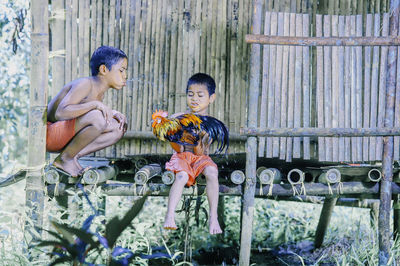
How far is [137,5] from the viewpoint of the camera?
229 inches

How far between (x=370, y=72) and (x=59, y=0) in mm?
3265

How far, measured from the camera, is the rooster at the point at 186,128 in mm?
4547

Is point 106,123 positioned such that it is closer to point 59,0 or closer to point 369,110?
point 59,0

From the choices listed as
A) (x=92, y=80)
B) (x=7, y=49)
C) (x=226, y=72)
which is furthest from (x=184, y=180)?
(x=7, y=49)

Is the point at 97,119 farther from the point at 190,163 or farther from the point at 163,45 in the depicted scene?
the point at 163,45

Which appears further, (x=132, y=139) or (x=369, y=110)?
(x=132, y=139)

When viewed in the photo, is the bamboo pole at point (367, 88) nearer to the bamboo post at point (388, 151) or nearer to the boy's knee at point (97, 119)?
the bamboo post at point (388, 151)

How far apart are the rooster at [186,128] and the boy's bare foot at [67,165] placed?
2.93ft

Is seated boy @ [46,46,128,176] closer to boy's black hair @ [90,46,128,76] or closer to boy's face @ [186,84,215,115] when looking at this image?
boy's black hair @ [90,46,128,76]

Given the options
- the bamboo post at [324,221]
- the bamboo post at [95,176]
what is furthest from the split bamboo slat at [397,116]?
the bamboo post at [95,176]

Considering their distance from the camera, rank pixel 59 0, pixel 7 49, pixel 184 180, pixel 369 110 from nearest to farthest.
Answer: pixel 184 180 → pixel 369 110 → pixel 59 0 → pixel 7 49

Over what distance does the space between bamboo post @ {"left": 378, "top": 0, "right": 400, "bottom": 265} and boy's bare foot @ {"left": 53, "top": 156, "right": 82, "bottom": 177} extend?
2832mm

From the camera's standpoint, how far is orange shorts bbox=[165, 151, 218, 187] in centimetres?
480

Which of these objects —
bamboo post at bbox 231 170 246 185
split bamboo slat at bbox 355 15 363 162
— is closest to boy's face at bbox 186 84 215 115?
bamboo post at bbox 231 170 246 185
